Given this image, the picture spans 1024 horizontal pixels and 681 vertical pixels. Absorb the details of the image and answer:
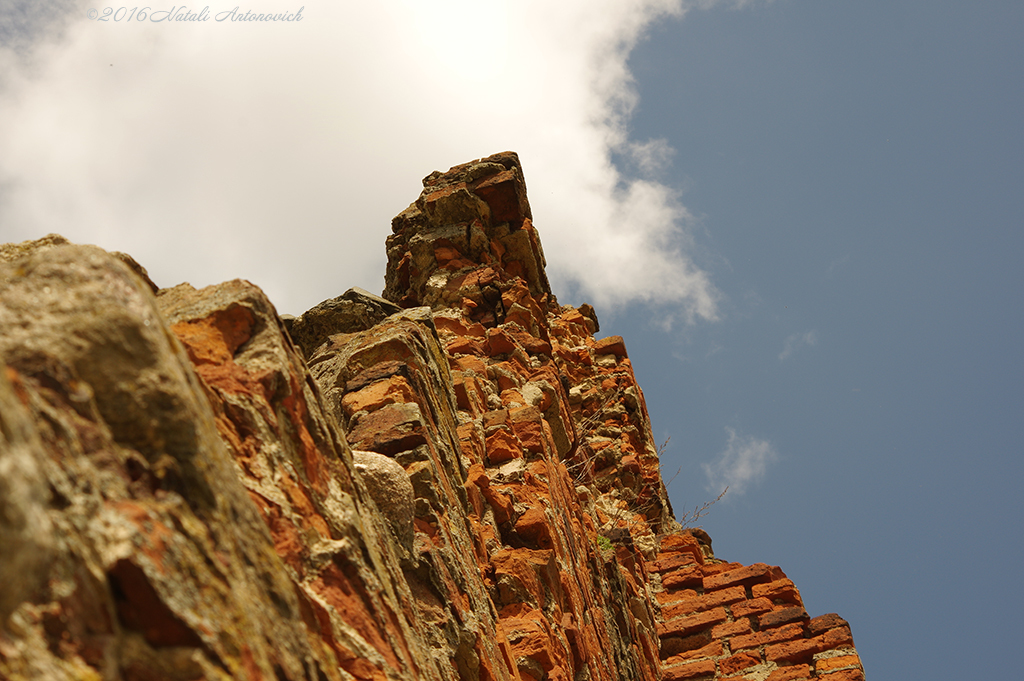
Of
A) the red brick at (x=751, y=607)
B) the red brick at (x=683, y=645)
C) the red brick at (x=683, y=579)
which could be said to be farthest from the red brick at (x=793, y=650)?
the red brick at (x=683, y=579)

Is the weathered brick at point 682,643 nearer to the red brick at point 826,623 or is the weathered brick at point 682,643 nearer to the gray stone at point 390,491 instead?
the red brick at point 826,623

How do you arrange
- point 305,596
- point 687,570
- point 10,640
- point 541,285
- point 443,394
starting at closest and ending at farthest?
point 10,640, point 305,596, point 443,394, point 687,570, point 541,285

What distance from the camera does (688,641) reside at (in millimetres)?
6918

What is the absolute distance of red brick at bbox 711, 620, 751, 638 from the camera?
675 centimetres

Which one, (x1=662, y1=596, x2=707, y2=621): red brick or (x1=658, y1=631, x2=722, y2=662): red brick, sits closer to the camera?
(x1=658, y1=631, x2=722, y2=662): red brick

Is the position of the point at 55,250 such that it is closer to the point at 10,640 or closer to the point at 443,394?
the point at 10,640

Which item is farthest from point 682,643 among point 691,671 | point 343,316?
point 343,316

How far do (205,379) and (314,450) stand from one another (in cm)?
34

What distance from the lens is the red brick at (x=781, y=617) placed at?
22.0ft


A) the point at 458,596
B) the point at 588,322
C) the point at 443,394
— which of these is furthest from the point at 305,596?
the point at 588,322

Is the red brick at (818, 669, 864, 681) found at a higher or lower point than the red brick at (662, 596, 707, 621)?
lower

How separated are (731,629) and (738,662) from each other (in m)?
0.38

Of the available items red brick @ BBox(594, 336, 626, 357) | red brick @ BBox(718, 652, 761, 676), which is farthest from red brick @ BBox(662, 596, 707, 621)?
red brick @ BBox(594, 336, 626, 357)

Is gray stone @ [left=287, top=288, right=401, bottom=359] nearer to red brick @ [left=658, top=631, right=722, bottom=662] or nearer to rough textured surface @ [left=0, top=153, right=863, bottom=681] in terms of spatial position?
rough textured surface @ [left=0, top=153, right=863, bottom=681]
